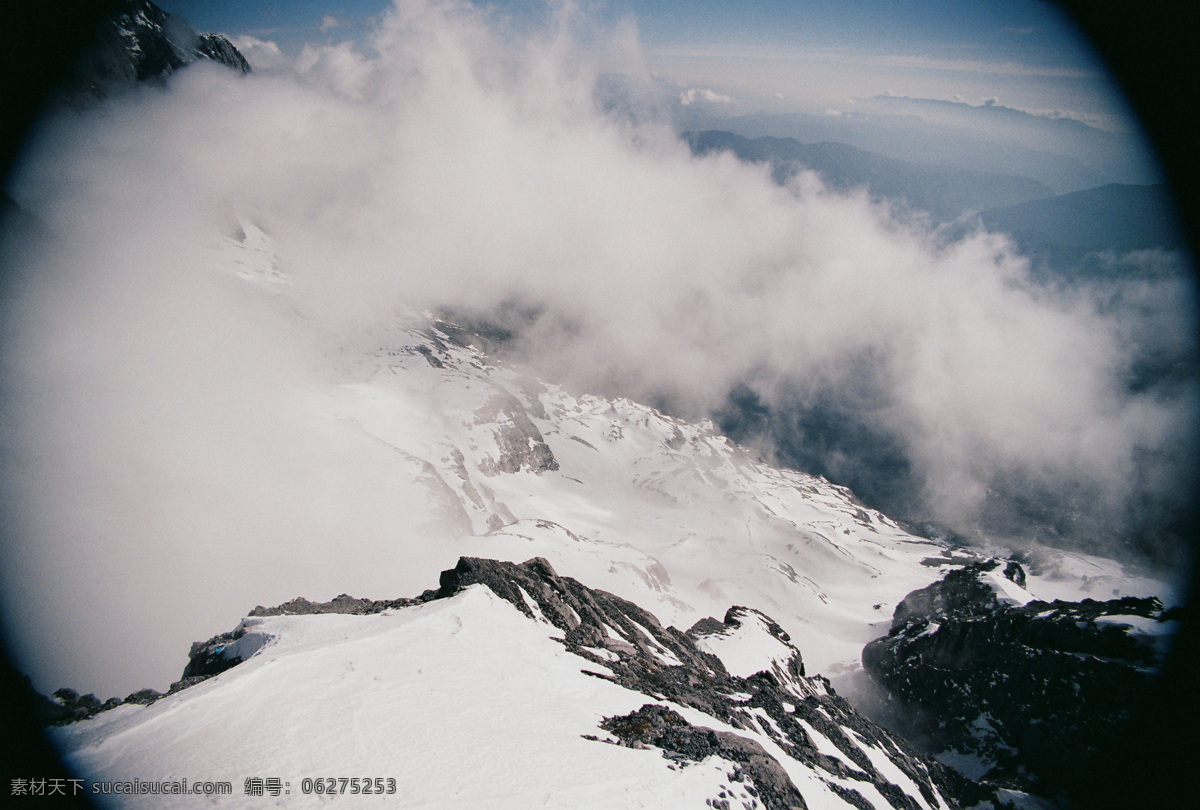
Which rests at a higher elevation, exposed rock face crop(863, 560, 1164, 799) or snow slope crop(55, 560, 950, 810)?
snow slope crop(55, 560, 950, 810)

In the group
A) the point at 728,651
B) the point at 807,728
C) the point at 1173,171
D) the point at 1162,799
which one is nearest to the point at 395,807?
the point at 807,728

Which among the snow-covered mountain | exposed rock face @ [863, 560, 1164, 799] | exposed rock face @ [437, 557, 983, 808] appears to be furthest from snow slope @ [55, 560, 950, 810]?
exposed rock face @ [863, 560, 1164, 799]

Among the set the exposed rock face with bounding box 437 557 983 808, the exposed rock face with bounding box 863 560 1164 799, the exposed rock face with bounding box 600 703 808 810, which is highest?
the exposed rock face with bounding box 600 703 808 810

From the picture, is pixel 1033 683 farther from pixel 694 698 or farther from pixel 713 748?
pixel 713 748

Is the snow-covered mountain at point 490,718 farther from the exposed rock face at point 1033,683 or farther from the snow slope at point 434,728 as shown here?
Answer: the exposed rock face at point 1033,683

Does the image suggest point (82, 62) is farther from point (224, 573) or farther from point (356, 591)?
point (356, 591)

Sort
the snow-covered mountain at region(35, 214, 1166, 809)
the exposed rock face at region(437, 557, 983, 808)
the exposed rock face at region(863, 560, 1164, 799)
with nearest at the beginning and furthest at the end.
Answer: the snow-covered mountain at region(35, 214, 1166, 809) < the exposed rock face at region(437, 557, 983, 808) < the exposed rock face at region(863, 560, 1164, 799)

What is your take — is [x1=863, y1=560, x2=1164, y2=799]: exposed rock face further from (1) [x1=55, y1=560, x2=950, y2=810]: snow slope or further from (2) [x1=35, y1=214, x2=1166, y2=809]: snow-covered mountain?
(1) [x1=55, y1=560, x2=950, y2=810]: snow slope

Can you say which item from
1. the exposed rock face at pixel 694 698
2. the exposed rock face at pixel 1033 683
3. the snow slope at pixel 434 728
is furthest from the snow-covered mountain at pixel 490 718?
the exposed rock face at pixel 1033 683
